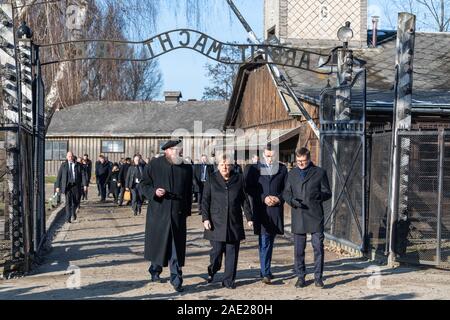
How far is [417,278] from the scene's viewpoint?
10844mm

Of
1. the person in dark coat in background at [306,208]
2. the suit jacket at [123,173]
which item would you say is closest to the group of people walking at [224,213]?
the person in dark coat in background at [306,208]

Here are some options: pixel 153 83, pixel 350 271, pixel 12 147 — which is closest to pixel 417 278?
pixel 350 271

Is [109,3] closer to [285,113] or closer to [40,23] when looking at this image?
[40,23]

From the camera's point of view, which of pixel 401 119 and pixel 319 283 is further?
pixel 401 119

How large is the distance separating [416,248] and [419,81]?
345 inches

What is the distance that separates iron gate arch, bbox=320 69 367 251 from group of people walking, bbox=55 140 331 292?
2944mm

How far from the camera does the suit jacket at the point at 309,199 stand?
1014cm

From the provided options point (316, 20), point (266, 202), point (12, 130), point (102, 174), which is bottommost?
point (102, 174)

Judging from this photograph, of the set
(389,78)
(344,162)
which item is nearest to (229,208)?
(344,162)

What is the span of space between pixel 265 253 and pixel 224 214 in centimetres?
87

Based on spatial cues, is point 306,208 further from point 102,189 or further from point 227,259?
point 102,189

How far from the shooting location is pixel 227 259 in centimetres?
994

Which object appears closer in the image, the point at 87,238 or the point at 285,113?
the point at 87,238
